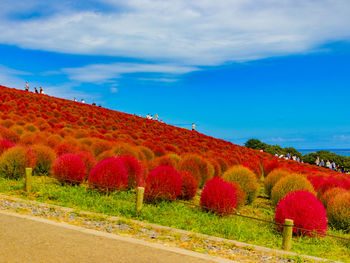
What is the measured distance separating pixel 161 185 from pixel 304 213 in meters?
4.15

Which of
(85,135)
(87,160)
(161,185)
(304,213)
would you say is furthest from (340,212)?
(85,135)

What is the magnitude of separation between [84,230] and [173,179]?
4.52m

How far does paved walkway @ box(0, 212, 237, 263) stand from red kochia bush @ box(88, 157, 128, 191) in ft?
13.5

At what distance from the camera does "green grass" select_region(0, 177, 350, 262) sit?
329 inches

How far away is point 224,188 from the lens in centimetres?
1072

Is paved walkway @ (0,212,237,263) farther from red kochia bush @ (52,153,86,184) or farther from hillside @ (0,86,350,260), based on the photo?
red kochia bush @ (52,153,86,184)

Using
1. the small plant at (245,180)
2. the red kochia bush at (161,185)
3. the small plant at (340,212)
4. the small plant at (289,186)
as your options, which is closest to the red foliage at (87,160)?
the red kochia bush at (161,185)

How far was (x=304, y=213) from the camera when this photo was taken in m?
9.25

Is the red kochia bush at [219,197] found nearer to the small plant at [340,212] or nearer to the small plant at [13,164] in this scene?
the small plant at [340,212]

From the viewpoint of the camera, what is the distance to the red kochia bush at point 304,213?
923 cm

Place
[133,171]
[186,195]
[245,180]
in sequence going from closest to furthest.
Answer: [186,195], [133,171], [245,180]

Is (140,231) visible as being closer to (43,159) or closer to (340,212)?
(340,212)

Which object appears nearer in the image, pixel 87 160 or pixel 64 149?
pixel 87 160

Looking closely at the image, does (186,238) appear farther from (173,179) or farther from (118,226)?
(173,179)
